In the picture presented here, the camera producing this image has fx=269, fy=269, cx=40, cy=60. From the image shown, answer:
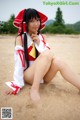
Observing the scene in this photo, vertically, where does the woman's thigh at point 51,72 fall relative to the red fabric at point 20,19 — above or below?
below

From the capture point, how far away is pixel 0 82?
4.48 ft

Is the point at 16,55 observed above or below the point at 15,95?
above

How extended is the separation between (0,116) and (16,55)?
Result: 286 millimetres

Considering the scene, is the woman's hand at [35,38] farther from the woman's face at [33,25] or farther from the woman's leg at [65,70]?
the woman's leg at [65,70]

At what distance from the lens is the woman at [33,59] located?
1.12 metres

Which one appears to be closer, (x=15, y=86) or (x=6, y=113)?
(x=6, y=113)

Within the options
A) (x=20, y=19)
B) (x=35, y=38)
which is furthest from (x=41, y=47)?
(x=20, y=19)

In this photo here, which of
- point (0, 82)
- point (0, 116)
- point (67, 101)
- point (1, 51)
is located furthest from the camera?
point (1, 51)

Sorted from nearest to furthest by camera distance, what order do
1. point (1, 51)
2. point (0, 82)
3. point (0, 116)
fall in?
point (0, 116) < point (0, 82) < point (1, 51)

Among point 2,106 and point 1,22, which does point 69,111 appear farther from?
point 1,22

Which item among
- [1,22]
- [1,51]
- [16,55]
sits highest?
[1,22]

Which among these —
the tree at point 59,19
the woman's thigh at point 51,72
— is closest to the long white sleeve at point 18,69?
the woman's thigh at point 51,72

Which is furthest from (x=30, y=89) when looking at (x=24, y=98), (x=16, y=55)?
(x=16, y=55)

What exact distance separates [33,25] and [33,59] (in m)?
0.15
